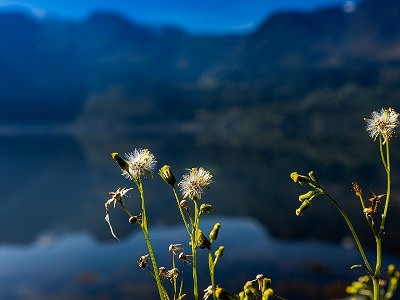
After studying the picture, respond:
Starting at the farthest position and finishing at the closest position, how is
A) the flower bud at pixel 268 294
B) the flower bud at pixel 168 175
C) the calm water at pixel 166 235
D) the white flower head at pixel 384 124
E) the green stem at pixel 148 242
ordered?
the calm water at pixel 166 235 → the white flower head at pixel 384 124 → the flower bud at pixel 168 175 → the green stem at pixel 148 242 → the flower bud at pixel 268 294

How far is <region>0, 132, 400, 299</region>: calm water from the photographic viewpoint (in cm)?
3703

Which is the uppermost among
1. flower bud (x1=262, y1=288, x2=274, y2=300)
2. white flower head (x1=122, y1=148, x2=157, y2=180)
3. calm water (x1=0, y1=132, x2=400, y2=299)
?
calm water (x1=0, y1=132, x2=400, y2=299)

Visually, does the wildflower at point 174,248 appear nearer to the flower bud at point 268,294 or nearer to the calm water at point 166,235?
the flower bud at point 268,294

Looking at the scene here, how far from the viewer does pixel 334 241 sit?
156ft

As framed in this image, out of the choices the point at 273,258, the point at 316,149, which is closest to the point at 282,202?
the point at 273,258

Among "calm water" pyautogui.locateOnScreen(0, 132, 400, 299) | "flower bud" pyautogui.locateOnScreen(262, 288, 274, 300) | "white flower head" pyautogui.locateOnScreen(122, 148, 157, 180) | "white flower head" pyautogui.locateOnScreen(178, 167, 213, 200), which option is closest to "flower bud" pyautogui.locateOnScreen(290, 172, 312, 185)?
"white flower head" pyautogui.locateOnScreen(178, 167, 213, 200)

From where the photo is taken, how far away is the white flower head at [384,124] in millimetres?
2707

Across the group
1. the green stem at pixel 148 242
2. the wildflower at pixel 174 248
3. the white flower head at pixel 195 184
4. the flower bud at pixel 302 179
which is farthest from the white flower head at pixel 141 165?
the flower bud at pixel 302 179

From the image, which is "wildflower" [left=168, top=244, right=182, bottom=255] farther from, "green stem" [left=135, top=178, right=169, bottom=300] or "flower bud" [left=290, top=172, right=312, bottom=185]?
"flower bud" [left=290, top=172, right=312, bottom=185]

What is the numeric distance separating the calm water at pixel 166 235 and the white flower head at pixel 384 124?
3257 centimetres

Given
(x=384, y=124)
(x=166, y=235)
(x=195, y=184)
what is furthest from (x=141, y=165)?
(x=166, y=235)

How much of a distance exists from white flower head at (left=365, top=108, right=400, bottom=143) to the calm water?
32571 millimetres

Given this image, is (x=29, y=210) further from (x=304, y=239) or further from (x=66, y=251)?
(x=304, y=239)

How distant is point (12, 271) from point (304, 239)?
92.6ft
